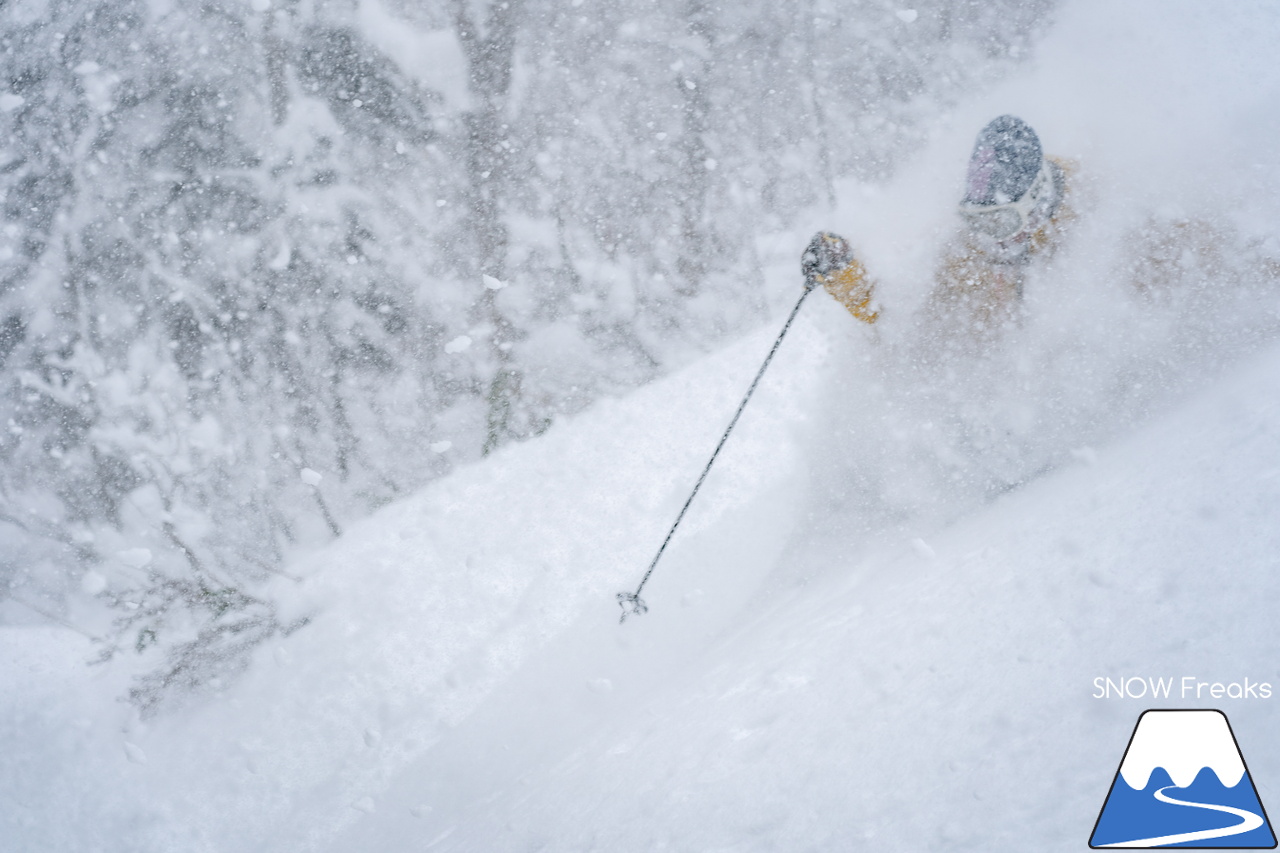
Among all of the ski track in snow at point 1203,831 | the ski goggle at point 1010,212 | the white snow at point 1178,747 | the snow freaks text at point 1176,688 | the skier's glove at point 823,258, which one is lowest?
the ski track in snow at point 1203,831

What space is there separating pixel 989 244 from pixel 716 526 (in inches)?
39.0

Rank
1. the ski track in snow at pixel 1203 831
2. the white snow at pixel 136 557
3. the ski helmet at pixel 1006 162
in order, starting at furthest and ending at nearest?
1. the white snow at pixel 136 557
2. the ski helmet at pixel 1006 162
3. the ski track in snow at pixel 1203 831

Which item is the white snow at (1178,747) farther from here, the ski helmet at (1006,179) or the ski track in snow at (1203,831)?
the ski helmet at (1006,179)

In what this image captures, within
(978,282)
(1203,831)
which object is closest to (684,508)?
(978,282)

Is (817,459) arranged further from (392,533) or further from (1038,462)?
(392,533)

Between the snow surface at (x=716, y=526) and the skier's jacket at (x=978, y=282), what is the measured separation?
55 millimetres

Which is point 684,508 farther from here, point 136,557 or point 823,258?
point 136,557

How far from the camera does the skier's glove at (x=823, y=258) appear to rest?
5.61ft

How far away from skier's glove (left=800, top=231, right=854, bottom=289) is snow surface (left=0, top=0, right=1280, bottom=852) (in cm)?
21

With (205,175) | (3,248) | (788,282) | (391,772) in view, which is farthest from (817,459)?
(3,248)

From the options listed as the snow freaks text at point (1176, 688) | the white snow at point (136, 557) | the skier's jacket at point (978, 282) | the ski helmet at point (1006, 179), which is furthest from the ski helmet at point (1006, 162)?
the white snow at point (136, 557)

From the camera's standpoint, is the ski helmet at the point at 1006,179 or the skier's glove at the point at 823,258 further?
the skier's glove at the point at 823,258

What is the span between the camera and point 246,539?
79.3 inches

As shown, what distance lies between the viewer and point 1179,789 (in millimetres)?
1328
